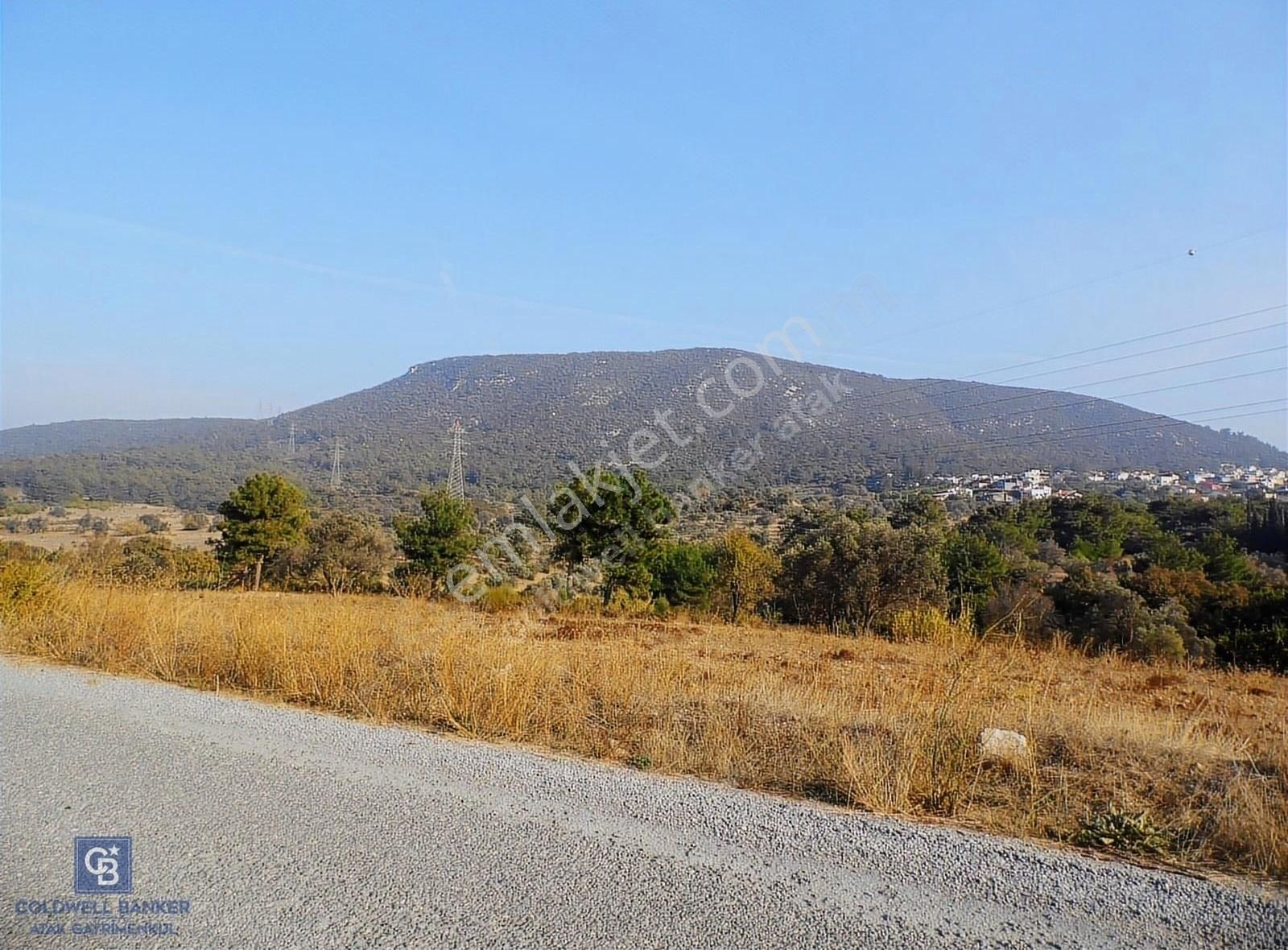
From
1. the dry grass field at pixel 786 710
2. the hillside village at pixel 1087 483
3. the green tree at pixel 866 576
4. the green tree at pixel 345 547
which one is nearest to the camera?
the dry grass field at pixel 786 710

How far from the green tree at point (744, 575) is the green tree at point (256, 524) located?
1927 cm

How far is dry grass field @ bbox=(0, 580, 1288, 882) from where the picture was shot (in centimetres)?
398

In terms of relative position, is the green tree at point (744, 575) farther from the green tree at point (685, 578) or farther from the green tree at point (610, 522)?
the green tree at point (610, 522)

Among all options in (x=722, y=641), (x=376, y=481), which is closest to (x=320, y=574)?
(x=722, y=641)

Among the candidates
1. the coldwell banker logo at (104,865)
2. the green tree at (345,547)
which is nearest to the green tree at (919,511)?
the green tree at (345,547)

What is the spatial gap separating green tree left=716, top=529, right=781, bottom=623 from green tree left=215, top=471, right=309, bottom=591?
A: 1927 centimetres

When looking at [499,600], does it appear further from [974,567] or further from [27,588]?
[974,567]

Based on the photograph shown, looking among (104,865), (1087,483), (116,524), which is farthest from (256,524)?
(1087,483)

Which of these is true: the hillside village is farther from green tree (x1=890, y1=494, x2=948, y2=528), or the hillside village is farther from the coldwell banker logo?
the coldwell banker logo

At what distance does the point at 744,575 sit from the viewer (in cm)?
2914

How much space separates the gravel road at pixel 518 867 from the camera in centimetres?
282

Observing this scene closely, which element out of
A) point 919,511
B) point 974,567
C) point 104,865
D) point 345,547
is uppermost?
point 919,511

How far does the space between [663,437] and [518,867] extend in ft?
150

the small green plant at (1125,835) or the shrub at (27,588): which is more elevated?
the shrub at (27,588)
